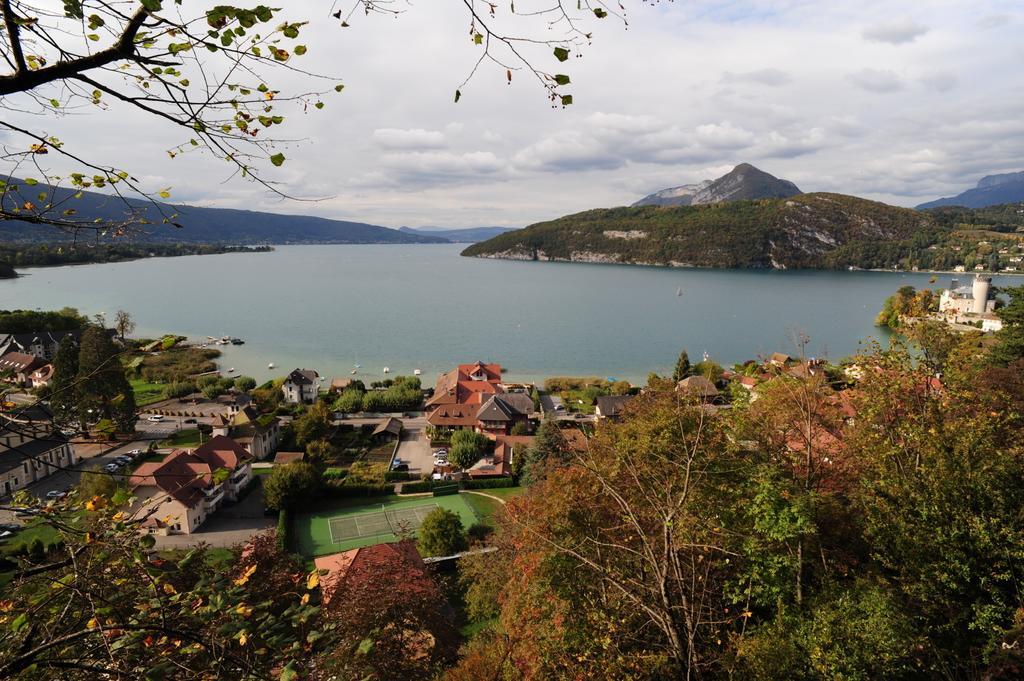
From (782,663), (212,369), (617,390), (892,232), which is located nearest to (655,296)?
(617,390)

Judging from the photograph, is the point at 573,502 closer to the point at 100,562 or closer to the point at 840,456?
the point at 840,456

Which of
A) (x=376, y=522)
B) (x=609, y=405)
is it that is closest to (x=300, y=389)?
(x=376, y=522)

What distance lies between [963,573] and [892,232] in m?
161

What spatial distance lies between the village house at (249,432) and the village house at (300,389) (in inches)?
178

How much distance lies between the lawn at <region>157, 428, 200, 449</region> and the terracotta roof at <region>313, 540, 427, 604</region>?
16.4 metres

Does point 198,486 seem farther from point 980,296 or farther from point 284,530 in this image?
point 980,296

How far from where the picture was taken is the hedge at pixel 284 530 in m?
16.2

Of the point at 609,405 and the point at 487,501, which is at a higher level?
the point at 609,405

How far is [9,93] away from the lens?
85.5 inches

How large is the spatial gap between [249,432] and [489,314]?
42352mm

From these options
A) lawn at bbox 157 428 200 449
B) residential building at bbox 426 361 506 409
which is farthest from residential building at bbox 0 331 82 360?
residential building at bbox 426 361 506 409

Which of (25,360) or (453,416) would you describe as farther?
(25,360)

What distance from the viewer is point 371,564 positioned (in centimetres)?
1018

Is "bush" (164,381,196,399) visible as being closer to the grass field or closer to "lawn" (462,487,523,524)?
the grass field
